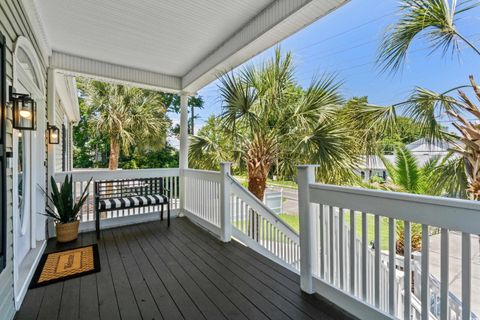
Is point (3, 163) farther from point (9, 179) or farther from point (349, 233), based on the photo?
point (349, 233)

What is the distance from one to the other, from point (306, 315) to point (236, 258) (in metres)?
1.29

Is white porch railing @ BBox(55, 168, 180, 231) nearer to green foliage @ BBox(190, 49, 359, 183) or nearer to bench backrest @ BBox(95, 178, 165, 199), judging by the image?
bench backrest @ BBox(95, 178, 165, 199)

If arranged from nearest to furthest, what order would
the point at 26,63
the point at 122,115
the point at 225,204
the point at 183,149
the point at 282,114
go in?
the point at 26,63, the point at 225,204, the point at 282,114, the point at 183,149, the point at 122,115

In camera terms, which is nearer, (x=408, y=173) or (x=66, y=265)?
(x=66, y=265)

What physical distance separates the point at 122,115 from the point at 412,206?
34.4ft

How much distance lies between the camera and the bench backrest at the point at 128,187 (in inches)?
177

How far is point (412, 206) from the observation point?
157 centimetres

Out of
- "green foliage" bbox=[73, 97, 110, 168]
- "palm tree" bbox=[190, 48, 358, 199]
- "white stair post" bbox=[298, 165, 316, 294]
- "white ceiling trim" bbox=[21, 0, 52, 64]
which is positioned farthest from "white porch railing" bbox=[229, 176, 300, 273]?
"green foliage" bbox=[73, 97, 110, 168]

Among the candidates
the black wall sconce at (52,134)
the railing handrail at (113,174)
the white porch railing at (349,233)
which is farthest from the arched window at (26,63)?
the white porch railing at (349,233)

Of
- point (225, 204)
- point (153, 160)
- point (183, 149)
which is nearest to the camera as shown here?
point (225, 204)

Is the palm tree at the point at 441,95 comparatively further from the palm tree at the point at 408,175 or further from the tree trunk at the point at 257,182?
the tree trunk at the point at 257,182

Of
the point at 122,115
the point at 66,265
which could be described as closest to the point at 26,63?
the point at 66,265

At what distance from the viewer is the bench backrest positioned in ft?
14.8

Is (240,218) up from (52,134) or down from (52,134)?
down
